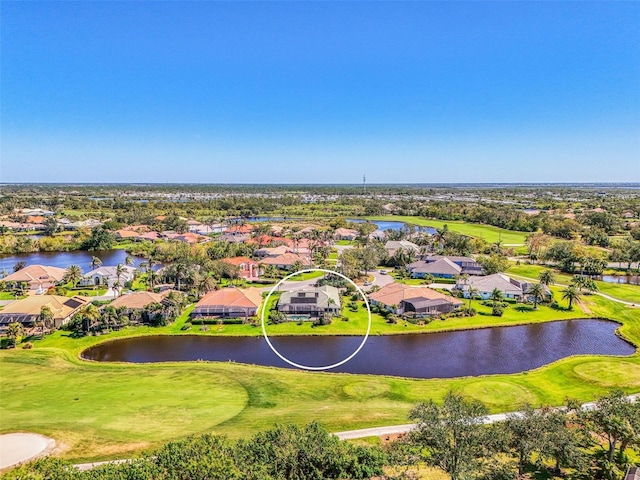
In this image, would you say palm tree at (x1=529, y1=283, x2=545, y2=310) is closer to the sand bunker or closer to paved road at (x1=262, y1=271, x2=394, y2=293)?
paved road at (x1=262, y1=271, x2=394, y2=293)

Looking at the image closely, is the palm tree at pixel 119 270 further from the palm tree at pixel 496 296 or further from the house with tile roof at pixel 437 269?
the palm tree at pixel 496 296

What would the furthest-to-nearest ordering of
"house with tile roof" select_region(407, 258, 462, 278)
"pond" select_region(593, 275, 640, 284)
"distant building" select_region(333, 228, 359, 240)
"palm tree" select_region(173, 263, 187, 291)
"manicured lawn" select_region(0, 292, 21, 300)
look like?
"distant building" select_region(333, 228, 359, 240) < "house with tile roof" select_region(407, 258, 462, 278) < "pond" select_region(593, 275, 640, 284) < "palm tree" select_region(173, 263, 187, 291) < "manicured lawn" select_region(0, 292, 21, 300)

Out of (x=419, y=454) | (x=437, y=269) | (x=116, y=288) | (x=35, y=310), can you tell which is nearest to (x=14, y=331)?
(x=35, y=310)

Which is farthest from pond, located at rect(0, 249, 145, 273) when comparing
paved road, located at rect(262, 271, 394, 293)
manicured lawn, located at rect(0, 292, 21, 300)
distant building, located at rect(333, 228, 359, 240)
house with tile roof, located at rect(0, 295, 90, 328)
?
distant building, located at rect(333, 228, 359, 240)

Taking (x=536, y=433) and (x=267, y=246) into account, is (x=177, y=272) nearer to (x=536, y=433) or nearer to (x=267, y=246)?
(x=267, y=246)

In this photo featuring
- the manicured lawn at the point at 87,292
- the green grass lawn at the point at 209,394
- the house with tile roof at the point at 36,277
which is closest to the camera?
the green grass lawn at the point at 209,394

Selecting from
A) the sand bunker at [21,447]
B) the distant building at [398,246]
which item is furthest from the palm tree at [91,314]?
the distant building at [398,246]
